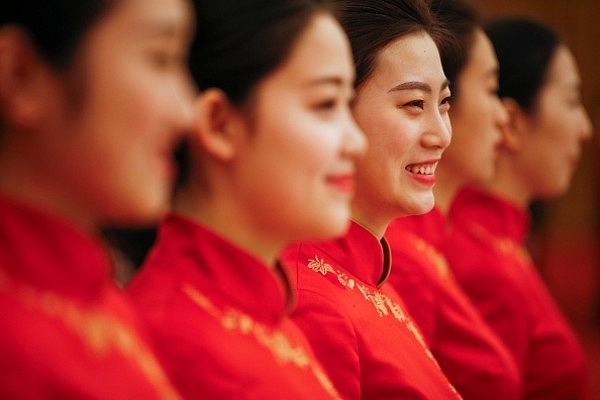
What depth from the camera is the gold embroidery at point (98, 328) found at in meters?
1.15

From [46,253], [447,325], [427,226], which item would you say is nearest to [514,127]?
[427,226]

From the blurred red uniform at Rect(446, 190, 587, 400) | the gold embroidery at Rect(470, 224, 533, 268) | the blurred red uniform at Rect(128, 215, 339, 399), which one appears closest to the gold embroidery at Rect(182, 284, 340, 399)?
the blurred red uniform at Rect(128, 215, 339, 399)

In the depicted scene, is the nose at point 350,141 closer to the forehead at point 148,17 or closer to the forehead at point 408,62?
the forehead at point 148,17

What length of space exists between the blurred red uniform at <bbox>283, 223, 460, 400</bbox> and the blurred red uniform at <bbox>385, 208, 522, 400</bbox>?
0.25m

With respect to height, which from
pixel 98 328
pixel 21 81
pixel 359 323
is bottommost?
pixel 359 323

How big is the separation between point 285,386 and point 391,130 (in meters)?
0.72

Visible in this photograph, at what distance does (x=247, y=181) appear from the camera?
142cm

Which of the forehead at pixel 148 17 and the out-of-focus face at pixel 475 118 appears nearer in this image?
the forehead at pixel 148 17

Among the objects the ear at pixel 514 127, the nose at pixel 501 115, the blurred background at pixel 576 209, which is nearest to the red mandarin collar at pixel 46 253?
the nose at pixel 501 115

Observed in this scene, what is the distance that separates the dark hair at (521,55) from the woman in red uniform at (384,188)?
90cm

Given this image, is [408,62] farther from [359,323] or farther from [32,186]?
[32,186]

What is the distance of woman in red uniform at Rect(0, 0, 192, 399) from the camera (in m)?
1.16

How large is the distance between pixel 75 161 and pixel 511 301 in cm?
185

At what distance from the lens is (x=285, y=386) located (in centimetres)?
142
